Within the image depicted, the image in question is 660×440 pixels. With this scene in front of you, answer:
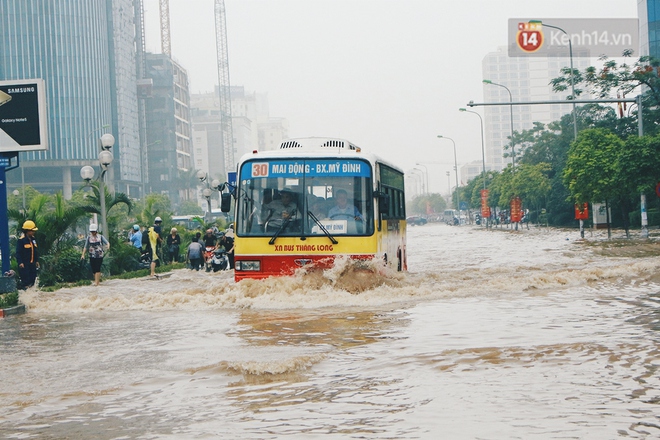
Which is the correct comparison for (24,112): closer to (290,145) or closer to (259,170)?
(290,145)

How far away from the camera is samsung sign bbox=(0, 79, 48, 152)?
21609 mm

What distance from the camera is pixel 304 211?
52.2 ft

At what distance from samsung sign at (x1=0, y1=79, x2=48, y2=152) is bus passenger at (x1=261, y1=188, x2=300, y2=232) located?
8176 millimetres

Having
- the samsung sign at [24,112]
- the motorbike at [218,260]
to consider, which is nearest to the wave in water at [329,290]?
the samsung sign at [24,112]

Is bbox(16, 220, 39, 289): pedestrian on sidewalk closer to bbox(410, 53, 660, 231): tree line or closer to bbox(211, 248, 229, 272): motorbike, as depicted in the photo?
bbox(211, 248, 229, 272): motorbike

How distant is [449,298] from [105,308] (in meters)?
6.52

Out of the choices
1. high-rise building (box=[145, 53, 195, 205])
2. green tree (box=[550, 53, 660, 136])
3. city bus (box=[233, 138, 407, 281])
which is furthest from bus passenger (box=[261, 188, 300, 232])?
high-rise building (box=[145, 53, 195, 205])

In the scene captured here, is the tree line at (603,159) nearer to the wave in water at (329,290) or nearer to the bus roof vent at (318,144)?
the wave in water at (329,290)

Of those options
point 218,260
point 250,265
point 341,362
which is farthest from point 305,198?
point 218,260

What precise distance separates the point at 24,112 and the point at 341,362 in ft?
49.2

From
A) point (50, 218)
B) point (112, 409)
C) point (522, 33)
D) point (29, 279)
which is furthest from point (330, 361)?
point (522, 33)

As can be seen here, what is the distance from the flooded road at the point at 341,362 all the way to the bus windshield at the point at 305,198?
2.88 ft

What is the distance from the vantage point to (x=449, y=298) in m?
16.2

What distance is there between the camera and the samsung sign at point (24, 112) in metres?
21.6
